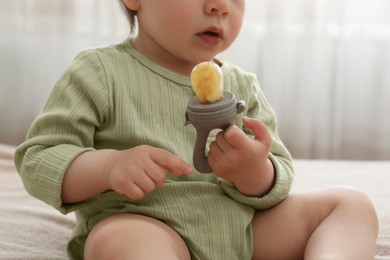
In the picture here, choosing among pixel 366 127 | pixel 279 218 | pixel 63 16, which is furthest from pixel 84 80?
pixel 366 127

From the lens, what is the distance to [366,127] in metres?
2.18

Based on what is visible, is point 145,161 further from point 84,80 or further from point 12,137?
point 12,137

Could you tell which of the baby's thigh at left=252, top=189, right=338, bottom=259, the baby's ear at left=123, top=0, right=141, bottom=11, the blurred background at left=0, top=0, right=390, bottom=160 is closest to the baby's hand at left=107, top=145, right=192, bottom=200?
the baby's thigh at left=252, top=189, right=338, bottom=259

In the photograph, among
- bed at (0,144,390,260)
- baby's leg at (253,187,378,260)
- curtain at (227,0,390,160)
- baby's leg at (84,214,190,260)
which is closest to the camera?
baby's leg at (84,214,190,260)

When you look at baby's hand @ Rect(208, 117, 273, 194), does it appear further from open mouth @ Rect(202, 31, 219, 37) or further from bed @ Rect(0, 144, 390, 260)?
bed @ Rect(0, 144, 390, 260)

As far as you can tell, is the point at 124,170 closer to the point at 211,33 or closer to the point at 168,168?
the point at 168,168

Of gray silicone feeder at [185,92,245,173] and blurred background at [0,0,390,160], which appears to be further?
blurred background at [0,0,390,160]

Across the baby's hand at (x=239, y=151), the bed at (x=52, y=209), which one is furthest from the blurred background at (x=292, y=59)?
the baby's hand at (x=239, y=151)

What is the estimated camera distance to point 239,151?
863mm

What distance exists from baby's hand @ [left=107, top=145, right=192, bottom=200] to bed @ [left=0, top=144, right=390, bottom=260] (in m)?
0.27

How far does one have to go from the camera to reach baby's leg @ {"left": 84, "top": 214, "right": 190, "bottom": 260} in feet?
2.60

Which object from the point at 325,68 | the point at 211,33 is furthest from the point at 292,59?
the point at 211,33

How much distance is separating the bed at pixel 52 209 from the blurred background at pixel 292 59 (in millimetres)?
449

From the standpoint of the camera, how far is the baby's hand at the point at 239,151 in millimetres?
846
